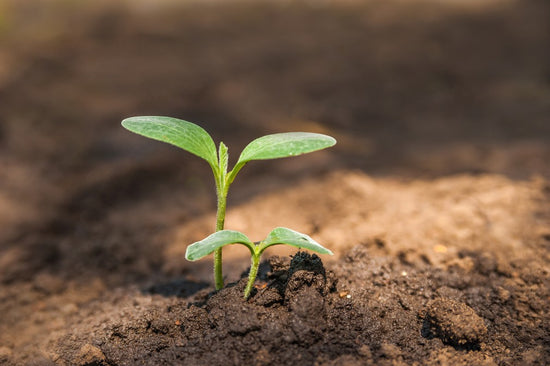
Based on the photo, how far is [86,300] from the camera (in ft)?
5.13

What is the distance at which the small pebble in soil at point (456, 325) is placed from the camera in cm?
101

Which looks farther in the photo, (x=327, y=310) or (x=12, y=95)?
(x=12, y=95)

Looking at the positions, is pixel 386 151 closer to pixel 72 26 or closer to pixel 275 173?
pixel 275 173

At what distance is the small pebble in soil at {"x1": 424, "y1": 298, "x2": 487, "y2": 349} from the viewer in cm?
101

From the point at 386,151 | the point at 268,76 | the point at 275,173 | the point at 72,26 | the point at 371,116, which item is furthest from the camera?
the point at 72,26

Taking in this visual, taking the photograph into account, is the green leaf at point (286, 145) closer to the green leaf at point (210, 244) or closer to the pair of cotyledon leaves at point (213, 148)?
the pair of cotyledon leaves at point (213, 148)

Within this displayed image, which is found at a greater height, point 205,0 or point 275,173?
point 205,0

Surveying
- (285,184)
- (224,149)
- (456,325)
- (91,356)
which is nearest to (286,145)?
(224,149)

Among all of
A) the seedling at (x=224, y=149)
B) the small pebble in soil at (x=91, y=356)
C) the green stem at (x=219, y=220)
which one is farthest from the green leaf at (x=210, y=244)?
the small pebble in soil at (x=91, y=356)

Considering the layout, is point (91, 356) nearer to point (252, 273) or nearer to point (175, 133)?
point (252, 273)

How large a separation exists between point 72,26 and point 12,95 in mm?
953

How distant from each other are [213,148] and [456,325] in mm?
692

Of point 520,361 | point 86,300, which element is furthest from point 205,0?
point 520,361

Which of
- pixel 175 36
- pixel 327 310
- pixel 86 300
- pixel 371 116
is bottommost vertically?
pixel 86 300
